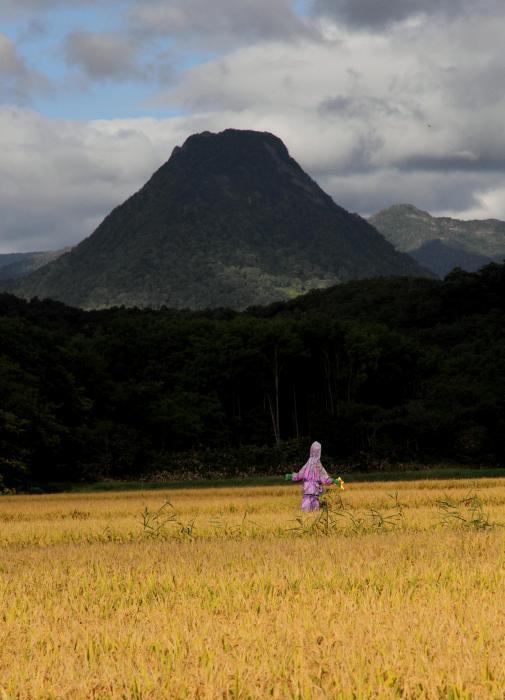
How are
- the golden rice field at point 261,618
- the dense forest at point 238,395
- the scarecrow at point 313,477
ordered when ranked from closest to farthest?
the golden rice field at point 261,618 < the scarecrow at point 313,477 < the dense forest at point 238,395

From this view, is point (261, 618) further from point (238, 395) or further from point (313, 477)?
point (238, 395)

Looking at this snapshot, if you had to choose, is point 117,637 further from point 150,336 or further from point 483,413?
point 150,336

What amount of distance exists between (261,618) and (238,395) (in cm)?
6177

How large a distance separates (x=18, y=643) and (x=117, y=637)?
2.63 ft

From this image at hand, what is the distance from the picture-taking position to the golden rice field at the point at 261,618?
548cm

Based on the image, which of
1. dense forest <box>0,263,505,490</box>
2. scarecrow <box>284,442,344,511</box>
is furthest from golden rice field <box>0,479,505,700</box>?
dense forest <box>0,263,505,490</box>

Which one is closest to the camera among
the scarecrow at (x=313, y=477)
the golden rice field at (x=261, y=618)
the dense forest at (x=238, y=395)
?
the golden rice field at (x=261, y=618)

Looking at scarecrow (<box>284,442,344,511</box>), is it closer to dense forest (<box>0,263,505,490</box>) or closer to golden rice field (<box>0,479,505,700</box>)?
golden rice field (<box>0,479,505,700</box>)

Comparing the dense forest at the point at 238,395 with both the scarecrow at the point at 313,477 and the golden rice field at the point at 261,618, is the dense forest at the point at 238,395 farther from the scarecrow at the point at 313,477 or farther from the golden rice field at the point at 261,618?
the golden rice field at the point at 261,618

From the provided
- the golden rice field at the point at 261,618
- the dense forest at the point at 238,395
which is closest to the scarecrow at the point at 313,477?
the golden rice field at the point at 261,618

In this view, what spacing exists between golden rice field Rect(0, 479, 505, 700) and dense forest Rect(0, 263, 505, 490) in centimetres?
2908

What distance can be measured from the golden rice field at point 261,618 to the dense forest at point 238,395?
29080 millimetres

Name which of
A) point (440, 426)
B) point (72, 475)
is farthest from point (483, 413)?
point (72, 475)

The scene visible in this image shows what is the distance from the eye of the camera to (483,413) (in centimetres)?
5688
